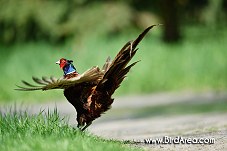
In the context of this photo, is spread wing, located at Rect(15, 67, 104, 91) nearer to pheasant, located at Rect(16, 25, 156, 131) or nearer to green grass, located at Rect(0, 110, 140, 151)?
pheasant, located at Rect(16, 25, 156, 131)

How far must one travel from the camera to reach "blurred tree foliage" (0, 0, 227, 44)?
19438 mm

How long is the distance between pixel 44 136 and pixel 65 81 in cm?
62

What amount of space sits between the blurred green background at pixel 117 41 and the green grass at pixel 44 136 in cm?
844

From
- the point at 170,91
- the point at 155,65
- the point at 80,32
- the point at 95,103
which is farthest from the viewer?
the point at 80,32

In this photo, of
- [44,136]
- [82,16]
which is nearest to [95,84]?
[44,136]

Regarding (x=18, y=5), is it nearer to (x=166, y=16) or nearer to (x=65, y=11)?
(x=65, y=11)

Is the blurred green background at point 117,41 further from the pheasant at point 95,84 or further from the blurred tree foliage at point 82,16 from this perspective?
the pheasant at point 95,84

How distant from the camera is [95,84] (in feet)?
20.1

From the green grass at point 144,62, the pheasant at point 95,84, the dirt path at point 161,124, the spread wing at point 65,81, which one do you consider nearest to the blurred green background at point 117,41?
the green grass at point 144,62

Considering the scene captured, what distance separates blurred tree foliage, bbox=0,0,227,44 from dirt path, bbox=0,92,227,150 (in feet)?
16.1

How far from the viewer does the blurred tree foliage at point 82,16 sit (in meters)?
19.4

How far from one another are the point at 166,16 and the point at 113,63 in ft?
44.2

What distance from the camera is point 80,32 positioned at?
19.3m

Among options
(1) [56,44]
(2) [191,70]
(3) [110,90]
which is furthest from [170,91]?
(3) [110,90]
